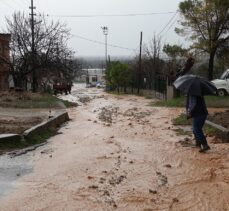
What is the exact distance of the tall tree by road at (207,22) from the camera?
112ft

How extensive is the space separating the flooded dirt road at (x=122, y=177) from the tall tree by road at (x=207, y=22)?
75.8 ft

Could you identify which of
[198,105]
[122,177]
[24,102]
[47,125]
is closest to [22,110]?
[24,102]

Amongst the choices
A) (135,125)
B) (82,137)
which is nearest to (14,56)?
(135,125)

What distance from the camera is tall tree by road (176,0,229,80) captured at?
112 feet

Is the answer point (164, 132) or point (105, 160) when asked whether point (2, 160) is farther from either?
point (164, 132)

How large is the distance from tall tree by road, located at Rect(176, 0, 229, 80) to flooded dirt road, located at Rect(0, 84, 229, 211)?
2311 centimetres

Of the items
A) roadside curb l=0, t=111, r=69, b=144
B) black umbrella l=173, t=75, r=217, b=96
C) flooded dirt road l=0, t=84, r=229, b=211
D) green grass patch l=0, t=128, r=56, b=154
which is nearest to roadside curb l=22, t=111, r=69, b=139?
roadside curb l=0, t=111, r=69, b=144

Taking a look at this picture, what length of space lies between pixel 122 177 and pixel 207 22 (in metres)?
28.4

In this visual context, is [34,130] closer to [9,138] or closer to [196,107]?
[9,138]

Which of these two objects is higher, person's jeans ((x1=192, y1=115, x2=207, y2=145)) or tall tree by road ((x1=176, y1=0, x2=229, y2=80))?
tall tree by road ((x1=176, y1=0, x2=229, y2=80))

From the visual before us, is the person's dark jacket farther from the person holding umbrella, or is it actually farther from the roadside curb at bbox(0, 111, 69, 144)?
the roadside curb at bbox(0, 111, 69, 144)

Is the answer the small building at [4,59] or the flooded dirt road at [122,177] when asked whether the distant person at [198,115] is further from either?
the small building at [4,59]

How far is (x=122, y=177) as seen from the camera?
8.01 metres

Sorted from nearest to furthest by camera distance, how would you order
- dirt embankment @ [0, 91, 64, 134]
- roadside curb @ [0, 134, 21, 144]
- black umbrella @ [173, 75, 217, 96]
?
1. black umbrella @ [173, 75, 217, 96]
2. roadside curb @ [0, 134, 21, 144]
3. dirt embankment @ [0, 91, 64, 134]
